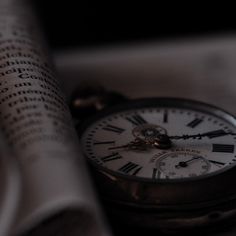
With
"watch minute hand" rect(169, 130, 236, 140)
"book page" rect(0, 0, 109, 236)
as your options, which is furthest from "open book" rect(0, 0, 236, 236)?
"watch minute hand" rect(169, 130, 236, 140)

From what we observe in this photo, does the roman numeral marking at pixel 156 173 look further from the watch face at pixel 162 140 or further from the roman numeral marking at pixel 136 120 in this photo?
the roman numeral marking at pixel 136 120

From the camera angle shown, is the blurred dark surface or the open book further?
the blurred dark surface

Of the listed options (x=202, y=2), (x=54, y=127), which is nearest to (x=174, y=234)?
(x=54, y=127)

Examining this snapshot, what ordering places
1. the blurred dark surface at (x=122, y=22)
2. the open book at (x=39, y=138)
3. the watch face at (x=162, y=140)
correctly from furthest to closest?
1. the blurred dark surface at (x=122, y=22)
2. the watch face at (x=162, y=140)
3. the open book at (x=39, y=138)

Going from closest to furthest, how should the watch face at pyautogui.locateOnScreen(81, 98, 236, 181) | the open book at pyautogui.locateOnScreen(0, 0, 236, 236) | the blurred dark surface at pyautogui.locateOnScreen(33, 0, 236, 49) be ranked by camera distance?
the open book at pyautogui.locateOnScreen(0, 0, 236, 236)
the watch face at pyautogui.locateOnScreen(81, 98, 236, 181)
the blurred dark surface at pyautogui.locateOnScreen(33, 0, 236, 49)

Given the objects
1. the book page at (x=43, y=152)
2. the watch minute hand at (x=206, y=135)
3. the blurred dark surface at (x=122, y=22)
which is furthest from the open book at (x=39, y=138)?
the blurred dark surface at (x=122, y=22)

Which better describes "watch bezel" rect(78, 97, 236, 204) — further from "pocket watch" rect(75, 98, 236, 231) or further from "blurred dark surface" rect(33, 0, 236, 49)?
"blurred dark surface" rect(33, 0, 236, 49)

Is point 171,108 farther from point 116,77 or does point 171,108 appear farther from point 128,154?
point 116,77

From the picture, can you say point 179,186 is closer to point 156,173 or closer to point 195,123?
point 156,173
